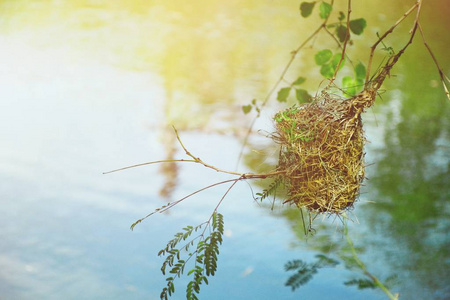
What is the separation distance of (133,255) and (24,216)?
91 cm

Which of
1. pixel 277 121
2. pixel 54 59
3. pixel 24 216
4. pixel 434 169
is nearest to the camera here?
pixel 277 121

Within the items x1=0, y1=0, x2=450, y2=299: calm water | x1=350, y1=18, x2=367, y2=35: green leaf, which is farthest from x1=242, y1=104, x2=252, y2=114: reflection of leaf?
x1=0, y1=0, x2=450, y2=299: calm water

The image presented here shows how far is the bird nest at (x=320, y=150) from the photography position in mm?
1186

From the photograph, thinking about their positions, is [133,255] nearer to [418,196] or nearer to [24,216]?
[24,216]

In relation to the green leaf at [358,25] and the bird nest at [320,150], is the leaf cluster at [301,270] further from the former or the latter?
the green leaf at [358,25]

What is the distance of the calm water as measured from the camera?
3562 millimetres

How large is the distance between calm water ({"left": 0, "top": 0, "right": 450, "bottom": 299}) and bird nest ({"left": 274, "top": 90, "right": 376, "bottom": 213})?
1311 mm

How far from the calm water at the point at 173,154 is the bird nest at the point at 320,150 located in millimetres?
1311

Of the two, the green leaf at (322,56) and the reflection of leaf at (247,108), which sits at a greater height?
the reflection of leaf at (247,108)

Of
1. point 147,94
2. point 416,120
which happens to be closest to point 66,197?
point 147,94

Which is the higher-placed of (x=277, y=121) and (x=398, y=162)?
(x=398, y=162)

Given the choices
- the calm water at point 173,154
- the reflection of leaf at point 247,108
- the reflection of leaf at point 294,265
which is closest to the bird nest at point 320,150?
the reflection of leaf at point 294,265

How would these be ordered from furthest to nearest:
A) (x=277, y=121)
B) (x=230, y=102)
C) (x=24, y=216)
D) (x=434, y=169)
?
(x=230, y=102) < (x=434, y=169) < (x=24, y=216) < (x=277, y=121)

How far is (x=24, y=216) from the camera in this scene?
3955 mm
